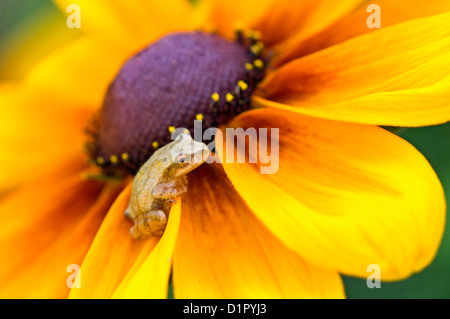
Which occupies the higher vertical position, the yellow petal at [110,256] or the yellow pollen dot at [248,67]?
the yellow pollen dot at [248,67]

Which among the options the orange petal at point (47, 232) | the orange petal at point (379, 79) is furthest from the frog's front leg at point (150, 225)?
the orange petal at point (379, 79)

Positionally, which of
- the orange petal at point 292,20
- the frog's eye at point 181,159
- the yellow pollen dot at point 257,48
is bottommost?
the frog's eye at point 181,159

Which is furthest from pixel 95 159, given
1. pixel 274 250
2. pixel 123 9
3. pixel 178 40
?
pixel 274 250

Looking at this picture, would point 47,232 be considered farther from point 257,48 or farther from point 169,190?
point 257,48

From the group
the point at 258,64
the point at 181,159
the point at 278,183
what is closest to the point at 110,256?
the point at 181,159

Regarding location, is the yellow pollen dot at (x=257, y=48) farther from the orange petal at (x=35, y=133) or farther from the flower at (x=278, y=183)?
the orange petal at (x=35, y=133)

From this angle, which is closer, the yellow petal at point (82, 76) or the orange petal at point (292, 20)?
the orange petal at point (292, 20)

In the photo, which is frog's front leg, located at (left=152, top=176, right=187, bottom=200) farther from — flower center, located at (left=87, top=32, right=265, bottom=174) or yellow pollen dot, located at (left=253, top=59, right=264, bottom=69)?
yellow pollen dot, located at (left=253, top=59, right=264, bottom=69)

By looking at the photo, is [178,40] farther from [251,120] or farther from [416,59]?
[416,59]
